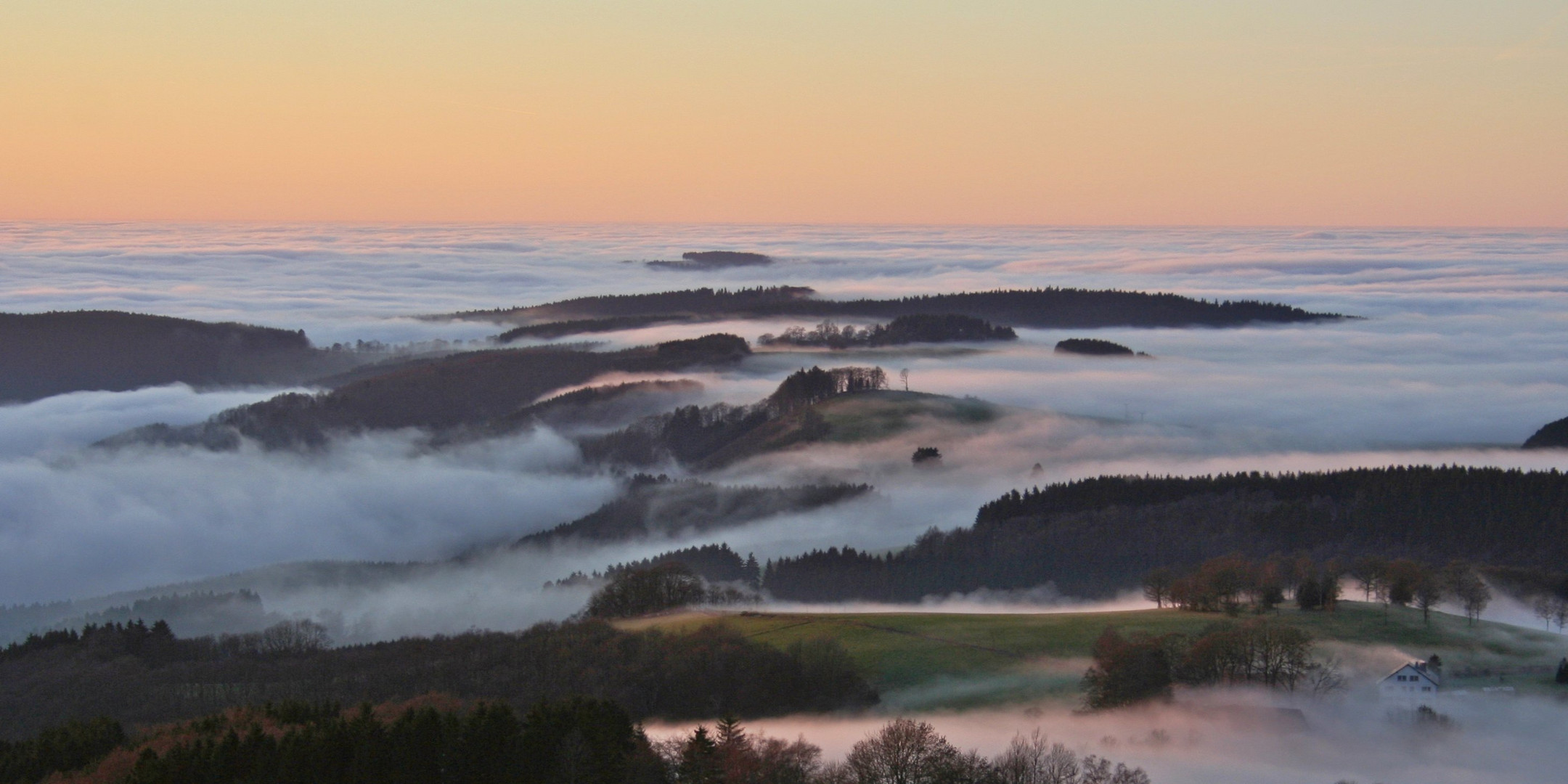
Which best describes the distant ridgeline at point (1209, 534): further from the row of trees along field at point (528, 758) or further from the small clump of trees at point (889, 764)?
the row of trees along field at point (528, 758)

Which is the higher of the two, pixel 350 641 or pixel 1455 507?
pixel 1455 507

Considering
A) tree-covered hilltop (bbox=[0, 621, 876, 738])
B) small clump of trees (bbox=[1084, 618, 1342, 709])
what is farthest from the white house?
tree-covered hilltop (bbox=[0, 621, 876, 738])

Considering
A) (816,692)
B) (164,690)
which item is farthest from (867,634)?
(164,690)

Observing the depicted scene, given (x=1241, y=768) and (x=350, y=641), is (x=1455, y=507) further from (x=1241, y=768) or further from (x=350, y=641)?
(x=350, y=641)

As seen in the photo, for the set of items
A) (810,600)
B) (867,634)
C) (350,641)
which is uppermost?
(867,634)

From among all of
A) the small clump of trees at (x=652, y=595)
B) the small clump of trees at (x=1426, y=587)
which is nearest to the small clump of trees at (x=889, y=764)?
the small clump of trees at (x=1426, y=587)

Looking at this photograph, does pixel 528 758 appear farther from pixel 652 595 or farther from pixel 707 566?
pixel 707 566
